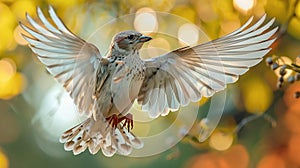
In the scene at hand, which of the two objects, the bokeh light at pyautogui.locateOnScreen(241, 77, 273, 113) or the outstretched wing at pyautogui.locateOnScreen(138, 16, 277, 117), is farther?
the bokeh light at pyautogui.locateOnScreen(241, 77, 273, 113)

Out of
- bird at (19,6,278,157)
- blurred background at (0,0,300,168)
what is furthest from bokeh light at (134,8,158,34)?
bird at (19,6,278,157)

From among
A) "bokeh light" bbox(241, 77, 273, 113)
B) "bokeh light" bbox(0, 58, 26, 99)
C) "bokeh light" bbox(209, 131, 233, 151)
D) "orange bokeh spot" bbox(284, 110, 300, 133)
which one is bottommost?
"orange bokeh spot" bbox(284, 110, 300, 133)

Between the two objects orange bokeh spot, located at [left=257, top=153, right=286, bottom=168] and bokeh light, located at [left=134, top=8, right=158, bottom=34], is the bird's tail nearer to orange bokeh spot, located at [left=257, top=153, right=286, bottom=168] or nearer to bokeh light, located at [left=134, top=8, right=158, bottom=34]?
bokeh light, located at [left=134, top=8, right=158, bottom=34]

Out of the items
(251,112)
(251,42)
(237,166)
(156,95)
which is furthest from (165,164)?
(251,42)

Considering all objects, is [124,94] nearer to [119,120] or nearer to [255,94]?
[119,120]

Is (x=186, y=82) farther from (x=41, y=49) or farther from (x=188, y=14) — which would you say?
(x=188, y=14)

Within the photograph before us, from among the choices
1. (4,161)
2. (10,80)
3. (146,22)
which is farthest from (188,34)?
(4,161)
